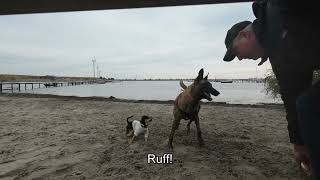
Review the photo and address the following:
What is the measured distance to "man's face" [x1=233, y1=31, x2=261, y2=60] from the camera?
1615mm

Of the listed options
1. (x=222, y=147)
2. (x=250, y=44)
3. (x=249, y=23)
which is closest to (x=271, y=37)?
(x=250, y=44)

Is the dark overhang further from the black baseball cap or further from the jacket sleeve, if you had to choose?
the jacket sleeve

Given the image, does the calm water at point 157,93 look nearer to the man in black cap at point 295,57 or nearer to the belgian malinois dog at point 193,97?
the belgian malinois dog at point 193,97

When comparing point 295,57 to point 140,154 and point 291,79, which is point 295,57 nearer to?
point 291,79

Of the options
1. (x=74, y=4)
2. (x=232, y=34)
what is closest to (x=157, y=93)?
(x=74, y=4)

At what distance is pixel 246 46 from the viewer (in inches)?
65.0

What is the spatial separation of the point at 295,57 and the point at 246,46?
0.35m

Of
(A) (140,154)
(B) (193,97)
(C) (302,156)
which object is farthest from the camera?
(B) (193,97)

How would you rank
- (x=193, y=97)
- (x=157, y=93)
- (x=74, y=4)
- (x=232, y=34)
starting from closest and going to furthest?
(x=232, y=34)
(x=74, y=4)
(x=193, y=97)
(x=157, y=93)

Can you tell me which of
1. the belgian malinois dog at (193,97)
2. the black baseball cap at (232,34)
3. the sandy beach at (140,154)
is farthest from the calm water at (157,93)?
the black baseball cap at (232,34)

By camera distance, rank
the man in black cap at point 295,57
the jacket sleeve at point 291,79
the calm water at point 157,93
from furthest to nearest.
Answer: the calm water at point 157,93
the jacket sleeve at point 291,79
the man in black cap at point 295,57

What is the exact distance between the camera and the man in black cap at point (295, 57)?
4.09ft

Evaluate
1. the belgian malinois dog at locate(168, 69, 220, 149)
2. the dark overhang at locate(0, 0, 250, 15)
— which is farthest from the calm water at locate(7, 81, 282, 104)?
the dark overhang at locate(0, 0, 250, 15)

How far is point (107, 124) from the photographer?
1172 centimetres
